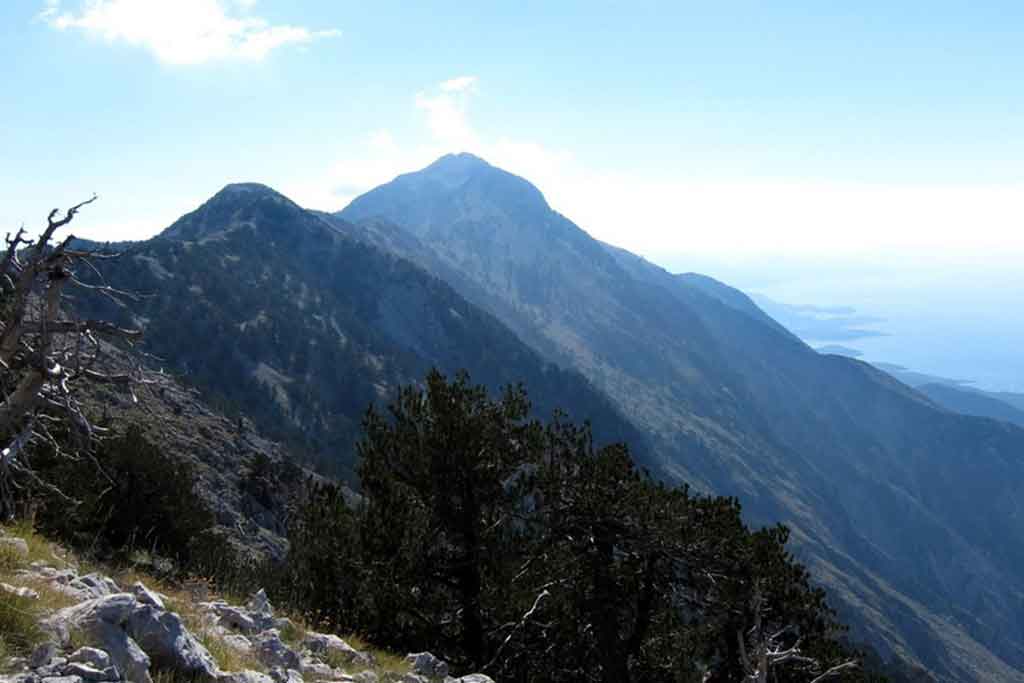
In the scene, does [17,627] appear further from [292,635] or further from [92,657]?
[292,635]

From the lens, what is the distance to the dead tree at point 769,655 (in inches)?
562

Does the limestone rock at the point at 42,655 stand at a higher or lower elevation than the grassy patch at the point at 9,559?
higher

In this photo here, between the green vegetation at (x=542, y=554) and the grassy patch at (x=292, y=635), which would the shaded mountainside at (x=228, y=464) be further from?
the grassy patch at (x=292, y=635)

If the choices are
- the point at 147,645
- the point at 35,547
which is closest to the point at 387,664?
the point at 147,645

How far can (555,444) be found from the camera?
19328 mm

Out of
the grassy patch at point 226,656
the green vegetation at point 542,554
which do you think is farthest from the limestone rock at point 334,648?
the green vegetation at point 542,554

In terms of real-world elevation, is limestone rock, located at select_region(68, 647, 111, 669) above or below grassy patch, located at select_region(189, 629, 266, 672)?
above

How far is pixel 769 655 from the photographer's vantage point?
1573 cm

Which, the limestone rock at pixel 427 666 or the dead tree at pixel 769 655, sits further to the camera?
the dead tree at pixel 769 655

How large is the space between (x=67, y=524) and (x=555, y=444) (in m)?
11.7

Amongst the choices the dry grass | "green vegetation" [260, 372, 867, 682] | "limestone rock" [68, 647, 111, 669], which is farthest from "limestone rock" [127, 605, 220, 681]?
"green vegetation" [260, 372, 867, 682]

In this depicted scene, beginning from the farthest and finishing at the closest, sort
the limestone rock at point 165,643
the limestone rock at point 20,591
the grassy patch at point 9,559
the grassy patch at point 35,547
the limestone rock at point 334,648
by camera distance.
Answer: the limestone rock at point 334,648, the grassy patch at point 35,547, the grassy patch at point 9,559, the limestone rock at point 165,643, the limestone rock at point 20,591

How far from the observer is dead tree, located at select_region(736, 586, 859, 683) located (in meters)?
14.3

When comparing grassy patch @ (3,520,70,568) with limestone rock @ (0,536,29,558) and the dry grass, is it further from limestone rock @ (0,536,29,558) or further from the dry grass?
limestone rock @ (0,536,29,558)
